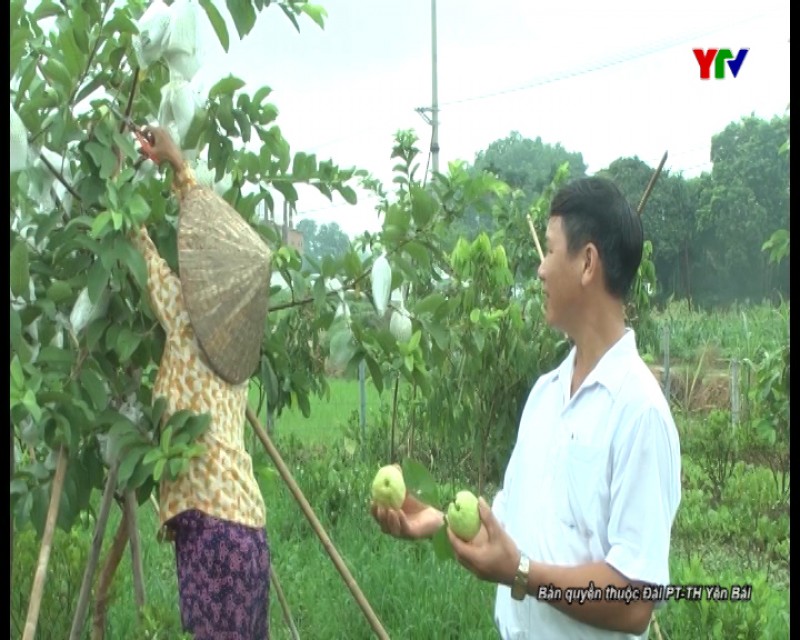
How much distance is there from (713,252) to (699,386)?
2140mm

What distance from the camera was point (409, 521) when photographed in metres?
1.17

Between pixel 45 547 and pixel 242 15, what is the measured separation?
2.56 ft

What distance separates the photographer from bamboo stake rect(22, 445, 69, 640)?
4.43ft

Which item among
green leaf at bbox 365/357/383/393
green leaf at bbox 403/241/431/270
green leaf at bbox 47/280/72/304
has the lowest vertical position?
green leaf at bbox 365/357/383/393

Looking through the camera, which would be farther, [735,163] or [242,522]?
[735,163]

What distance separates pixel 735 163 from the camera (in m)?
2.12

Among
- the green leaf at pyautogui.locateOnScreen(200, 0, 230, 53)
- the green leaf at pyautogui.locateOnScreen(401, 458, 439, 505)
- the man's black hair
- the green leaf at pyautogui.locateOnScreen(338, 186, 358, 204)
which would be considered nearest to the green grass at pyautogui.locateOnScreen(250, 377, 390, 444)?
the green leaf at pyautogui.locateOnScreen(338, 186, 358, 204)

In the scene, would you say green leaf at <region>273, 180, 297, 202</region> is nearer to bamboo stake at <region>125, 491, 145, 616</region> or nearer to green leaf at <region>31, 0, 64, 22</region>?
green leaf at <region>31, 0, 64, 22</region>

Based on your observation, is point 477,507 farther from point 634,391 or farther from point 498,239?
point 498,239

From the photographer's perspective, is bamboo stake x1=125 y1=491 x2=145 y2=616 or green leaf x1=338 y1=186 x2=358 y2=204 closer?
bamboo stake x1=125 y1=491 x2=145 y2=616

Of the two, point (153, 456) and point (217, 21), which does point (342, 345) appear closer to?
point (153, 456)

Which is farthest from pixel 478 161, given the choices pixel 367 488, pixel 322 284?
pixel 367 488

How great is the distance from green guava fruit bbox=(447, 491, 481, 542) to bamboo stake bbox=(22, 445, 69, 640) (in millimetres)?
603

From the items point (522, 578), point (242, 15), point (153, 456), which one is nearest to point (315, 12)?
point (242, 15)
